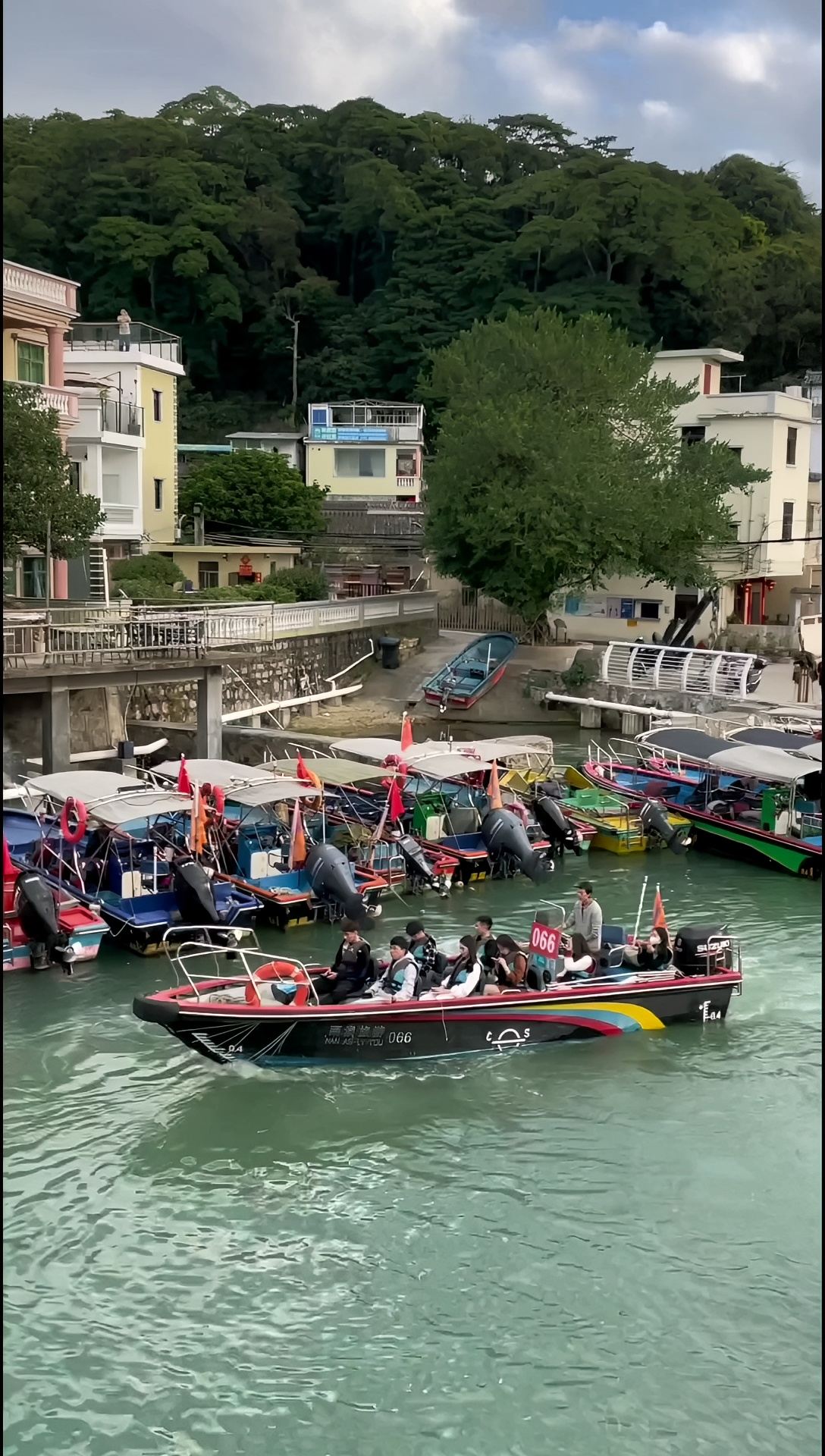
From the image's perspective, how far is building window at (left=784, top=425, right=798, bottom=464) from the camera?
49.8 metres

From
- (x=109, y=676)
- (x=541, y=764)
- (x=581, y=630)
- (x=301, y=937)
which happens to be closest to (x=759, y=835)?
(x=541, y=764)

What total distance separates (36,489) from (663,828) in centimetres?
1547

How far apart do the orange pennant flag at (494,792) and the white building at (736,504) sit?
24086 mm

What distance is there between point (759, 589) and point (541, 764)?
26.2 meters

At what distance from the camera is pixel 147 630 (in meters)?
30.3

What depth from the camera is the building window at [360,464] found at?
60.7m

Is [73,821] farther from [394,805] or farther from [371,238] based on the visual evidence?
[371,238]

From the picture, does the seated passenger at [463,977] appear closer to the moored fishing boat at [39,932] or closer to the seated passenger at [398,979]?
the seated passenger at [398,979]

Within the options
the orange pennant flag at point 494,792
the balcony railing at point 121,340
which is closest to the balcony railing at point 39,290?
the balcony railing at point 121,340

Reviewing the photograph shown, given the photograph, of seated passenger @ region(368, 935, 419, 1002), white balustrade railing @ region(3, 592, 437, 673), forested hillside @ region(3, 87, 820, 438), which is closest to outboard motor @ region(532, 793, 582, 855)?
white balustrade railing @ region(3, 592, 437, 673)

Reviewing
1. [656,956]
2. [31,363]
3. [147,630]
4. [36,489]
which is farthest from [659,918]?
[31,363]

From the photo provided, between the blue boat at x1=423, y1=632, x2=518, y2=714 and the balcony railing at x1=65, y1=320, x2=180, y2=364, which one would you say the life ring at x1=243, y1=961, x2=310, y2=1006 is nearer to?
the blue boat at x1=423, y1=632, x2=518, y2=714

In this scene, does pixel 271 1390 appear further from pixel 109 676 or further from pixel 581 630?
pixel 581 630

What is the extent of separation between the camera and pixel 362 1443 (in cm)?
995
